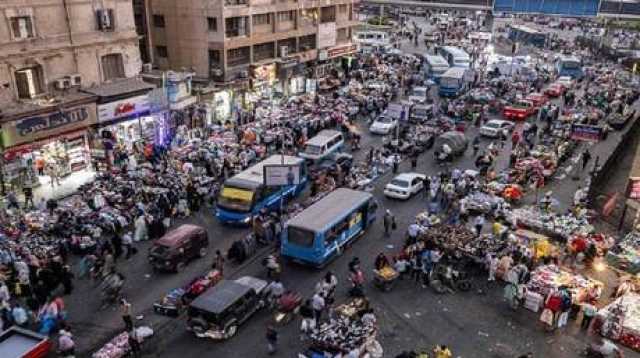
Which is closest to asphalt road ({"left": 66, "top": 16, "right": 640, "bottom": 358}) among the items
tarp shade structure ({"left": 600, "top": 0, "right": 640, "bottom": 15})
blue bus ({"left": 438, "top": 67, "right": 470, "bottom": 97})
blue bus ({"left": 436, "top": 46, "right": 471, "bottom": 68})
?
blue bus ({"left": 438, "top": 67, "right": 470, "bottom": 97})

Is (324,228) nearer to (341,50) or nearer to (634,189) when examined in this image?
(634,189)

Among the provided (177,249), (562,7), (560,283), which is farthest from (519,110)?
(177,249)

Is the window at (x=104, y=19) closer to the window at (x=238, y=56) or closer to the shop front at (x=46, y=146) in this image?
the shop front at (x=46, y=146)

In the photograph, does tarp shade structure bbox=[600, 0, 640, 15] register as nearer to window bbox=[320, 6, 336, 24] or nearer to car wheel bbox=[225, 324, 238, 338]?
window bbox=[320, 6, 336, 24]

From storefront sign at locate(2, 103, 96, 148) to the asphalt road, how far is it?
34.2 feet

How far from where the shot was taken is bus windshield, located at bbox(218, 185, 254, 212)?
2980 centimetres

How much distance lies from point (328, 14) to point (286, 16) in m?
9.11

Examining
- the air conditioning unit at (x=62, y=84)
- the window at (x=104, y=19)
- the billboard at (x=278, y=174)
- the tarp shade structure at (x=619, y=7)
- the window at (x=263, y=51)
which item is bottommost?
the billboard at (x=278, y=174)

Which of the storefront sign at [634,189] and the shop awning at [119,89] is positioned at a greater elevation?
the shop awning at [119,89]

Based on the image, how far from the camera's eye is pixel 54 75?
34.4 m

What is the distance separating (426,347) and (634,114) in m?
45.0

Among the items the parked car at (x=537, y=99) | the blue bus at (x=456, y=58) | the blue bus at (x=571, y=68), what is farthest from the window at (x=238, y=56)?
the blue bus at (x=571, y=68)

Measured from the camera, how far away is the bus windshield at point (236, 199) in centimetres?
2980

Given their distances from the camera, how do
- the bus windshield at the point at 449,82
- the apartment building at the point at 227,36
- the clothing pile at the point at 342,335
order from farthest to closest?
the bus windshield at the point at 449,82
the apartment building at the point at 227,36
the clothing pile at the point at 342,335
